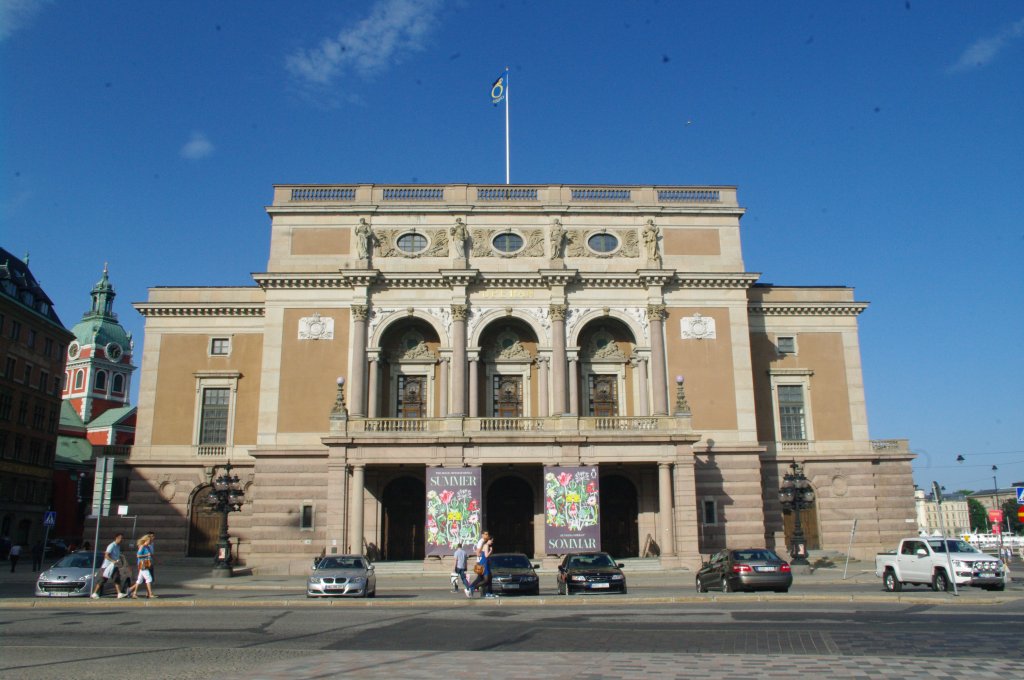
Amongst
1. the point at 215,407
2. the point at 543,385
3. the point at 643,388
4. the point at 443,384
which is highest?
the point at 443,384

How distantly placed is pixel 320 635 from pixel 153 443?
34.1 meters

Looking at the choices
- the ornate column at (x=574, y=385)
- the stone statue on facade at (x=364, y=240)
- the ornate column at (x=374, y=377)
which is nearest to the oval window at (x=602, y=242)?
the ornate column at (x=574, y=385)

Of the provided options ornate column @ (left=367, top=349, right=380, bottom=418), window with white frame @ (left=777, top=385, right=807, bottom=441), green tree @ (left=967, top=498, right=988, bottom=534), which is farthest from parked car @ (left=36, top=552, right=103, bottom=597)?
green tree @ (left=967, top=498, right=988, bottom=534)

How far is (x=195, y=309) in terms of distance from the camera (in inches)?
1855

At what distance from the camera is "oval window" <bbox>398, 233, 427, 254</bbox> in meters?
44.8

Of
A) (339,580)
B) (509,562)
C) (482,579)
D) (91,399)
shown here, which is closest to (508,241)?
(509,562)

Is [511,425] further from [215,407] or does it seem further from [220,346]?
[220,346]

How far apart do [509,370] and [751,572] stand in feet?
70.5

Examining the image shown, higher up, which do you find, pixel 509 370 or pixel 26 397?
pixel 26 397

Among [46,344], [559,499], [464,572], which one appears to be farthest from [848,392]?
[46,344]

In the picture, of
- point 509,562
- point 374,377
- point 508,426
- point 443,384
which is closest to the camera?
point 509,562

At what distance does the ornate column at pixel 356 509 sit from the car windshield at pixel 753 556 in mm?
18051

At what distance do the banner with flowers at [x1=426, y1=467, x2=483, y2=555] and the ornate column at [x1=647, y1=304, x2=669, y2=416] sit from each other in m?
10.3

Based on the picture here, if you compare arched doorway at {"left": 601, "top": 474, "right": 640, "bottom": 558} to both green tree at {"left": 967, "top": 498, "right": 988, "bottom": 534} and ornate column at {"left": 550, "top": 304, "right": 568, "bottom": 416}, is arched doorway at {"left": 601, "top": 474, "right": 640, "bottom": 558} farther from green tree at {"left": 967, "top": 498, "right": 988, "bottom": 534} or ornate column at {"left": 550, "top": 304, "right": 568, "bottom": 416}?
green tree at {"left": 967, "top": 498, "right": 988, "bottom": 534}
